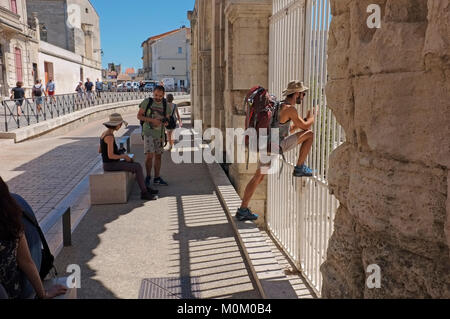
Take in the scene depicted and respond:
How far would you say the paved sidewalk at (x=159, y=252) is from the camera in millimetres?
3600

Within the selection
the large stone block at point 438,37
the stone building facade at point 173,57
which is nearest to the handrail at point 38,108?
the large stone block at point 438,37

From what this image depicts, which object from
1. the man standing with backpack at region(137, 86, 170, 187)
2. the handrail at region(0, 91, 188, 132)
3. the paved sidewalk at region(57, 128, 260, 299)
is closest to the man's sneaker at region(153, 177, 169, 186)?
the man standing with backpack at region(137, 86, 170, 187)

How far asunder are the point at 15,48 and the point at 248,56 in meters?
27.1

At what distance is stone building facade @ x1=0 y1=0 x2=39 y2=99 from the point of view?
26.4 metres

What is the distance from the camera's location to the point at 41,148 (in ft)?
40.8

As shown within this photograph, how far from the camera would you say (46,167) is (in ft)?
31.3

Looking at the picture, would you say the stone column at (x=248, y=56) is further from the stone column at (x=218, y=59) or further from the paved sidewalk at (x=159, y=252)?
the stone column at (x=218, y=59)

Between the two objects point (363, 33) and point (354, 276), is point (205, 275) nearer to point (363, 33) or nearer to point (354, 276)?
point (354, 276)

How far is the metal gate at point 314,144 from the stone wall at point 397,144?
118cm

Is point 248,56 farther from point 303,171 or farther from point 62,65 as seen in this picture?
point 62,65

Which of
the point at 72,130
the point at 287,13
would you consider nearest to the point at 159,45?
the point at 72,130

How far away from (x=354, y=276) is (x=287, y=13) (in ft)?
11.6

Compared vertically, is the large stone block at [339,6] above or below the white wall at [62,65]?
below

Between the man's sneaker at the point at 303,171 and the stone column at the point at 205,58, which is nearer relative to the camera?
the man's sneaker at the point at 303,171
